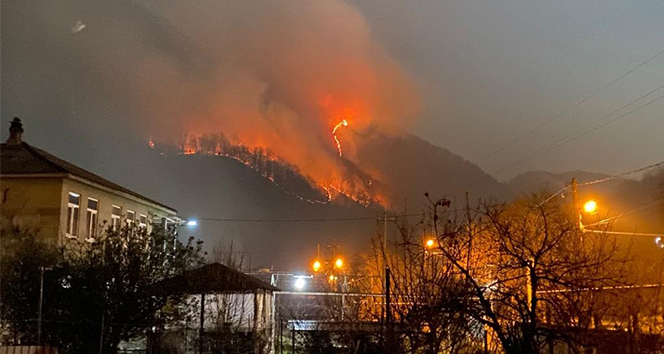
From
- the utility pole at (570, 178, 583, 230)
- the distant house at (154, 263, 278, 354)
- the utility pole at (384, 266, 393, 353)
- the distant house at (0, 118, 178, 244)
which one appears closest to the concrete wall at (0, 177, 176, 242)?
the distant house at (0, 118, 178, 244)

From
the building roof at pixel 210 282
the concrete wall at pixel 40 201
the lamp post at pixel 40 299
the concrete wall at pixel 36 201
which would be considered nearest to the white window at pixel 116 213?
the concrete wall at pixel 40 201

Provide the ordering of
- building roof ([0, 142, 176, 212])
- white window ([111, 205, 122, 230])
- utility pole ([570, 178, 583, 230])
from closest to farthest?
utility pole ([570, 178, 583, 230]), building roof ([0, 142, 176, 212]), white window ([111, 205, 122, 230])

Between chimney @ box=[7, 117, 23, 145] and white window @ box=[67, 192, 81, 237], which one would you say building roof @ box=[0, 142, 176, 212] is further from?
white window @ box=[67, 192, 81, 237]

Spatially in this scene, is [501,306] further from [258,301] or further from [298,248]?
[298,248]

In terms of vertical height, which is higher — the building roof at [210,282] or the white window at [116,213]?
the white window at [116,213]

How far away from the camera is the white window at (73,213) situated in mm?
24578

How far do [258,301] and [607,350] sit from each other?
495 inches

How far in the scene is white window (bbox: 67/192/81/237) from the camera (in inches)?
968

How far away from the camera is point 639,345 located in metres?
8.66

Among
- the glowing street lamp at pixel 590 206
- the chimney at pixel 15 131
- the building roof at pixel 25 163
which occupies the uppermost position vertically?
the chimney at pixel 15 131

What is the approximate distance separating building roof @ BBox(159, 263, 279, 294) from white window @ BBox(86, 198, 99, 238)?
1003 centimetres

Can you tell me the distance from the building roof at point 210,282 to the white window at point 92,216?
10032 mm

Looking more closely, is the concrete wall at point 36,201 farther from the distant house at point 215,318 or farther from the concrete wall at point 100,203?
the distant house at point 215,318

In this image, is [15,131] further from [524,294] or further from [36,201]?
[524,294]
